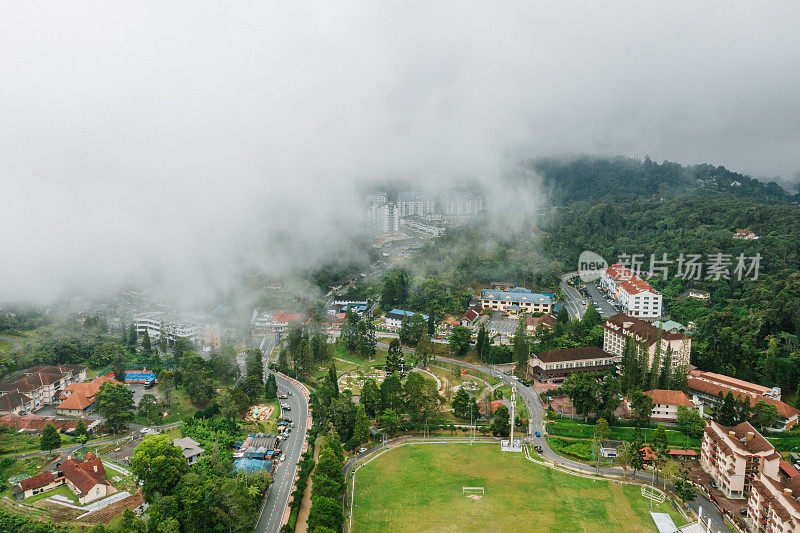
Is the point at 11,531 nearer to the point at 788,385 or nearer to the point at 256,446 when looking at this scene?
the point at 256,446

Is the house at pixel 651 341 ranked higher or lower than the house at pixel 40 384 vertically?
higher

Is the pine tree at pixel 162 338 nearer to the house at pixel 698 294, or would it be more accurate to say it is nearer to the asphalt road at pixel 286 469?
the asphalt road at pixel 286 469

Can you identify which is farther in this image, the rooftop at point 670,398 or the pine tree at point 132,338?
the pine tree at point 132,338

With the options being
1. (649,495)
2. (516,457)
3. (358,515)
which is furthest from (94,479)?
(649,495)

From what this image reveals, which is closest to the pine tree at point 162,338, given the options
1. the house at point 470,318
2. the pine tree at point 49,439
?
the pine tree at point 49,439

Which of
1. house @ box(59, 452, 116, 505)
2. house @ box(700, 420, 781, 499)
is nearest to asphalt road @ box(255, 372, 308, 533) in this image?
house @ box(59, 452, 116, 505)

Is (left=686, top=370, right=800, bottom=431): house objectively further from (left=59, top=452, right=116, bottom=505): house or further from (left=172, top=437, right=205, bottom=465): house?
(left=59, top=452, right=116, bottom=505): house
